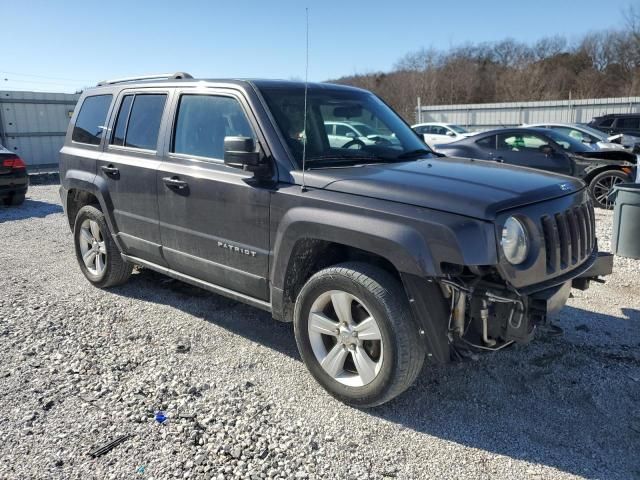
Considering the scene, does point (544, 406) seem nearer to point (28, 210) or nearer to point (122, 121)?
point (122, 121)

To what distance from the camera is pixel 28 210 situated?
11.4 meters

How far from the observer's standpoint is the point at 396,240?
9.53ft

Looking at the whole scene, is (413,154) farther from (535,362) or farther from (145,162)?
(145,162)

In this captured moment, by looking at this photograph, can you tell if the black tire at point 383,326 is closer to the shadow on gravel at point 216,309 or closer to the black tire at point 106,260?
the shadow on gravel at point 216,309

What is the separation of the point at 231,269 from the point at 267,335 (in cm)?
79

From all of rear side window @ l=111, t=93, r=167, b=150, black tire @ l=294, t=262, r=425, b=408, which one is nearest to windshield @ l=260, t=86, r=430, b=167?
black tire @ l=294, t=262, r=425, b=408

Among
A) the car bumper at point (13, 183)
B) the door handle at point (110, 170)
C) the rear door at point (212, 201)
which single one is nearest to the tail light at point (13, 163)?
the car bumper at point (13, 183)

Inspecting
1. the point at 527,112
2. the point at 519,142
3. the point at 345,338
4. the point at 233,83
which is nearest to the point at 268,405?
the point at 345,338

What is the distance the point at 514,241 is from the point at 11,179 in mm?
11572

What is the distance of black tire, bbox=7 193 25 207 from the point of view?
38.5ft

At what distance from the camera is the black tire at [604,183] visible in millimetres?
9875

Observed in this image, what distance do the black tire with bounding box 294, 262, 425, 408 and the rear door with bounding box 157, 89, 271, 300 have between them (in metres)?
0.65

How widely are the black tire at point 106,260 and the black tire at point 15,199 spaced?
24.0ft

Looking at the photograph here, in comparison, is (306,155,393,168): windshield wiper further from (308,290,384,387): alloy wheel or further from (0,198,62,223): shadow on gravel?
(0,198,62,223): shadow on gravel
